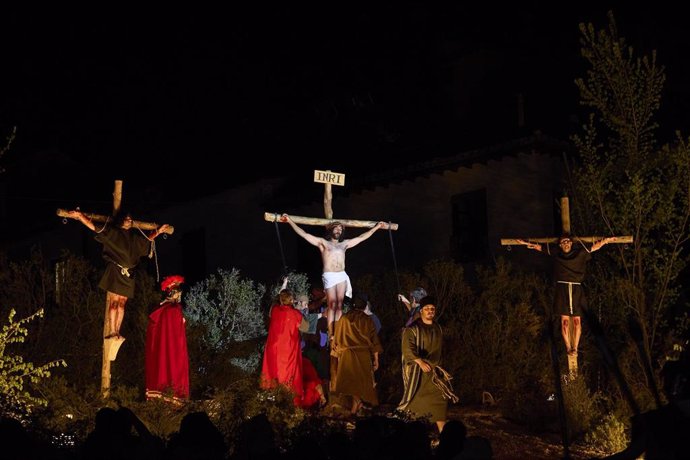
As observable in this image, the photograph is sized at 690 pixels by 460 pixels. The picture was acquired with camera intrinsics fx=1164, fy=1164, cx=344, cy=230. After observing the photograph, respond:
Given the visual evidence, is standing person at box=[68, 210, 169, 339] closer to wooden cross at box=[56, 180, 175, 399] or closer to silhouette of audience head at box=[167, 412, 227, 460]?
wooden cross at box=[56, 180, 175, 399]

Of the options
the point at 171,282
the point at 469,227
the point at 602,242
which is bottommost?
the point at 171,282

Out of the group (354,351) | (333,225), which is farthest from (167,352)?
(333,225)

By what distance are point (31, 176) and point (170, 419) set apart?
2498 cm

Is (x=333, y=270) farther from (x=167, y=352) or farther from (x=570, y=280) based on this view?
(x=570, y=280)

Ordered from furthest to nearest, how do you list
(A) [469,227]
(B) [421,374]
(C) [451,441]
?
1. (A) [469,227]
2. (B) [421,374]
3. (C) [451,441]

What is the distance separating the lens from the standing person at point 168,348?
45.7 feet

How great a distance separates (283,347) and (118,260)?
2333 mm

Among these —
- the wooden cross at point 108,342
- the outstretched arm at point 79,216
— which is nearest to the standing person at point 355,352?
the wooden cross at point 108,342

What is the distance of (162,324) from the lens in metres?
14.1

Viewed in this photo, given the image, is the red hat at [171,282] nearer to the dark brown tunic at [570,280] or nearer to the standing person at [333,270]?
the standing person at [333,270]

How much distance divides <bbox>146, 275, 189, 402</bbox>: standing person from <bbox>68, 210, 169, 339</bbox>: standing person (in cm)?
50

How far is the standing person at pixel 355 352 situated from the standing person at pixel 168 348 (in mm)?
1984

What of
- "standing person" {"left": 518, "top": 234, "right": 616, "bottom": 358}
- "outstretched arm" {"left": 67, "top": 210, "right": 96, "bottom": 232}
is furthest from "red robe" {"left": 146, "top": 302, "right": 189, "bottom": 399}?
"standing person" {"left": 518, "top": 234, "right": 616, "bottom": 358}

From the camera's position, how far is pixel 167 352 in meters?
14.0
